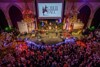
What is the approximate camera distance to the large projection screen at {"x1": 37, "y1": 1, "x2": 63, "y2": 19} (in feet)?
53.8

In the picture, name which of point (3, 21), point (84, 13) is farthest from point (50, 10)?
point (3, 21)

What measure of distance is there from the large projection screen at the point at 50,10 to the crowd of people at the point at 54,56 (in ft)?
11.1

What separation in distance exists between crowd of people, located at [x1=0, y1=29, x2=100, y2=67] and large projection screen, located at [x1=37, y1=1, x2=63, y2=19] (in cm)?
339

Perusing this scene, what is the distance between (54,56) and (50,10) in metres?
5.06

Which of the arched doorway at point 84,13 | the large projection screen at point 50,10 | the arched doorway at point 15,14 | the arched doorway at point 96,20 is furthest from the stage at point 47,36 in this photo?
the arched doorway at point 96,20

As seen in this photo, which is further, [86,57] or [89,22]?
[89,22]

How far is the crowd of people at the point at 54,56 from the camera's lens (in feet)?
40.3

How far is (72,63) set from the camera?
12258 mm

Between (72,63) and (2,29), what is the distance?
27.3 ft

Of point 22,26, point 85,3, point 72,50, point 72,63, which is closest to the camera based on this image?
point 72,63

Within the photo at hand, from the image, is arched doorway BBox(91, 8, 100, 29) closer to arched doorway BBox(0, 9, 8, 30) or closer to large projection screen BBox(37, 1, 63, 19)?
large projection screen BBox(37, 1, 63, 19)

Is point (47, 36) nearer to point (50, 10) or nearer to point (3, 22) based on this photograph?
point (50, 10)

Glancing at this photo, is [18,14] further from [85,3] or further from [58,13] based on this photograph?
[85,3]

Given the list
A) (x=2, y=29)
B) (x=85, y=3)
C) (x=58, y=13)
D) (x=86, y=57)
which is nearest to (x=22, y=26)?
(x=2, y=29)
